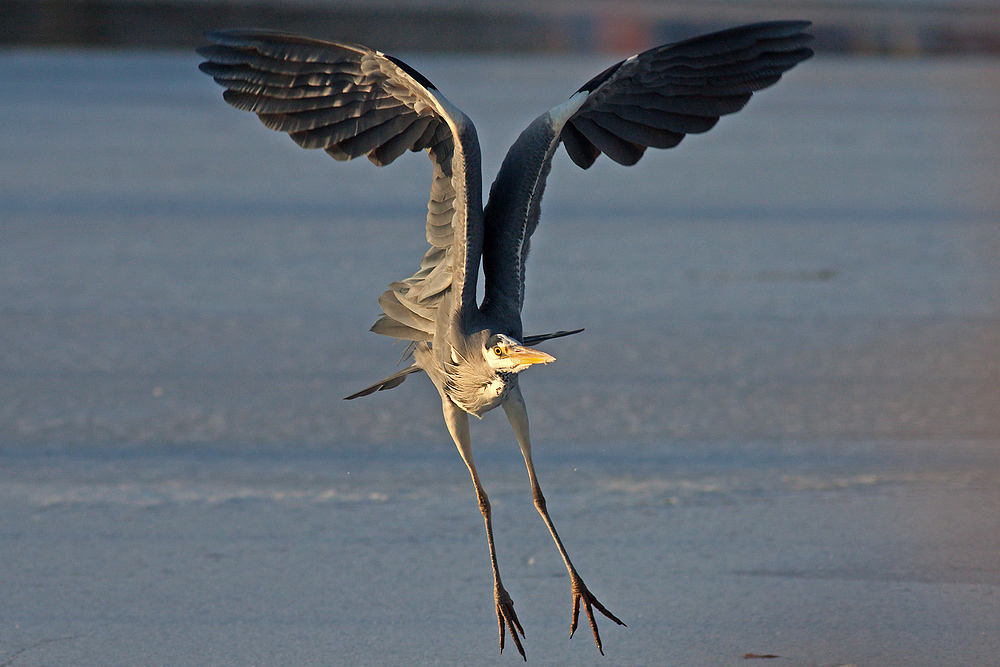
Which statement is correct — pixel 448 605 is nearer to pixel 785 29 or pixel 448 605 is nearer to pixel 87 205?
pixel 785 29

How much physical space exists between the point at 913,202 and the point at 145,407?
7.10 m

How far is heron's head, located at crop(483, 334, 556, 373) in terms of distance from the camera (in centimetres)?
289

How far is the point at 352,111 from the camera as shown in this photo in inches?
140

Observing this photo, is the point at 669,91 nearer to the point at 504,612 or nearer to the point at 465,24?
the point at 504,612

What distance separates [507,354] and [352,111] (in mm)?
984

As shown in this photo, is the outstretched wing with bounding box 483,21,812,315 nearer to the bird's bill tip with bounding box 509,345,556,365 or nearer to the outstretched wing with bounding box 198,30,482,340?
the outstretched wing with bounding box 198,30,482,340

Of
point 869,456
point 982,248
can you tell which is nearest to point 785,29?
point 869,456

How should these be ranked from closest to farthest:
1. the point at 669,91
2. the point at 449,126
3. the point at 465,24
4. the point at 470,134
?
the point at 470,134 < the point at 449,126 < the point at 669,91 < the point at 465,24

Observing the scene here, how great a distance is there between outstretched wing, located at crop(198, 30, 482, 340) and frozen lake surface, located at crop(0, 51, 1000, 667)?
103cm

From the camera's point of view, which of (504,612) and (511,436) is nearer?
(504,612)

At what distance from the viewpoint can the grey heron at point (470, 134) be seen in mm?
3184

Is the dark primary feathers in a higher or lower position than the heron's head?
higher

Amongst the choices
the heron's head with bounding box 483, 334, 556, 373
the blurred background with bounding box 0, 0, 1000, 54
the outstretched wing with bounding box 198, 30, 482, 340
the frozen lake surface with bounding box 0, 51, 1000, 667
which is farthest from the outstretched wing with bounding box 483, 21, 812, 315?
the blurred background with bounding box 0, 0, 1000, 54

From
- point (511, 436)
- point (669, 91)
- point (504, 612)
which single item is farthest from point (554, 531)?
point (511, 436)
